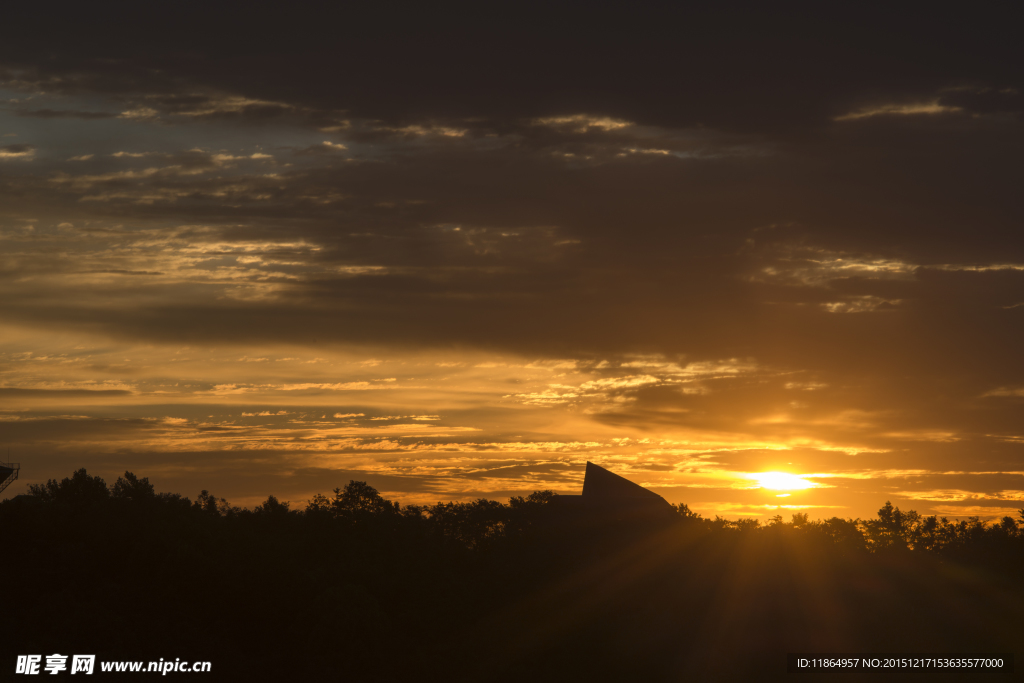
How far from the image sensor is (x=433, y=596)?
45781 mm

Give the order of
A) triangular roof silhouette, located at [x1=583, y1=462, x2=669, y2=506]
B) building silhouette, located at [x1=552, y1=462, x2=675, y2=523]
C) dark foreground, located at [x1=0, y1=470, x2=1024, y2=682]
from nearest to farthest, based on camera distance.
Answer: dark foreground, located at [x1=0, y1=470, x2=1024, y2=682] → building silhouette, located at [x1=552, y1=462, x2=675, y2=523] → triangular roof silhouette, located at [x1=583, y1=462, x2=669, y2=506]

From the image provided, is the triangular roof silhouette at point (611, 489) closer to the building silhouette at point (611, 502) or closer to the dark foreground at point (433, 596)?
the building silhouette at point (611, 502)

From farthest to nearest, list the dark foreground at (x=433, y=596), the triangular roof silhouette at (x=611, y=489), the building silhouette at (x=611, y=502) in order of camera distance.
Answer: the triangular roof silhouette at (x=611, y=489) → the building silhouette at (x=611, y=502) → the dark foreground at (x=433, y=596)

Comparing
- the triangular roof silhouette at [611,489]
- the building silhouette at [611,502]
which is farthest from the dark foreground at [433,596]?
the triangular roof silhouette at [611,489]

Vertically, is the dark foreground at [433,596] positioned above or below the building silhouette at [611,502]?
below

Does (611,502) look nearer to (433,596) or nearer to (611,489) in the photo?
(611,489)

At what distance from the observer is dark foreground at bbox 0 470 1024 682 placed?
39.2m

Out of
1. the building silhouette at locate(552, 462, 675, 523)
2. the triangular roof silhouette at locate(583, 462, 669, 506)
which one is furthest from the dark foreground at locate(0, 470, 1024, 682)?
the triangular roof silhouette at locate(583, 462, 669, 506)

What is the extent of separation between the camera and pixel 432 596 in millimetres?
45781

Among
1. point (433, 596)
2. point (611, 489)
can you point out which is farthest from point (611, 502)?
point (433, 596)

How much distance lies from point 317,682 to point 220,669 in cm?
443

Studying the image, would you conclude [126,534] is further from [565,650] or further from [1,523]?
[565,650]

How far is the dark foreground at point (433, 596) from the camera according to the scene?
128ft

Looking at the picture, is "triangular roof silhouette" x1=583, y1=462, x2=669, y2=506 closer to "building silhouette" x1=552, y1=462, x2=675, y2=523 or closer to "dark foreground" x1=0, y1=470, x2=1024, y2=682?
"building silhouette" x1=552, y1=462, x2=675, y2=523
